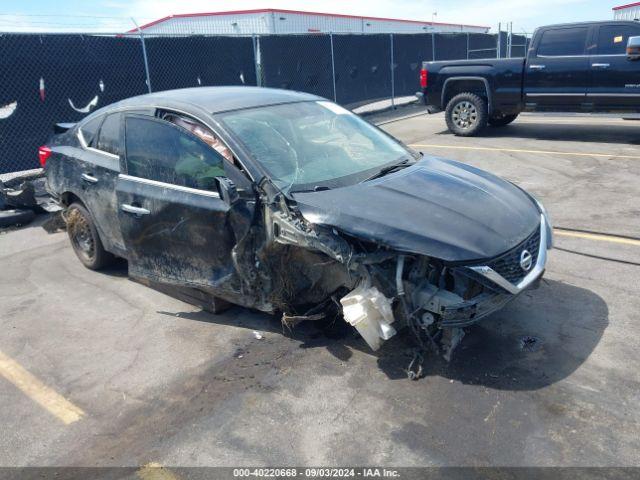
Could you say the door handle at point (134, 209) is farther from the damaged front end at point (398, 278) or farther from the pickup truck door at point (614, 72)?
the pickup truck door at point (614, 72)

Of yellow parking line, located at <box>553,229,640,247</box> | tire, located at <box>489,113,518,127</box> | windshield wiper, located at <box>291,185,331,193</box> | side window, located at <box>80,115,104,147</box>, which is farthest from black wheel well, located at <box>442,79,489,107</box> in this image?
windshield wiper, located at <box>291,185,331,193</box>

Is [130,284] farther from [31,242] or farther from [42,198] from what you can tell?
[42,198]

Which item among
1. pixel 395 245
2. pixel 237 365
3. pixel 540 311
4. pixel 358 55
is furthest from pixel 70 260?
pixel 358 55

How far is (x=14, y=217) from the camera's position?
717cm

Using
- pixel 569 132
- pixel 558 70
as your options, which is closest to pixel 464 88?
pixel 558 70

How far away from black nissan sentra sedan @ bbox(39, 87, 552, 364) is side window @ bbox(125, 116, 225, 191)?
0.01 metres

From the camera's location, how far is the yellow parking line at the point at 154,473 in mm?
2729

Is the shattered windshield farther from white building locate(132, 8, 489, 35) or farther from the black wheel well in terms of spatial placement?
white building locate(132, 8, 489, 35)

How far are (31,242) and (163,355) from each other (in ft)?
11.9

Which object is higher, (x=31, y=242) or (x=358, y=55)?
(x=358, y=55)

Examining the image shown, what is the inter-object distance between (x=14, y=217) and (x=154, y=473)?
18.4 feet

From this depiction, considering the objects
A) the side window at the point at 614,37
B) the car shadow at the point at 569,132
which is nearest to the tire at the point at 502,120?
the car shadow at the point at 569,132

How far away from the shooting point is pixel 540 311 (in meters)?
4.14

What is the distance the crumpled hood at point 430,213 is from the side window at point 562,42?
307 inches
